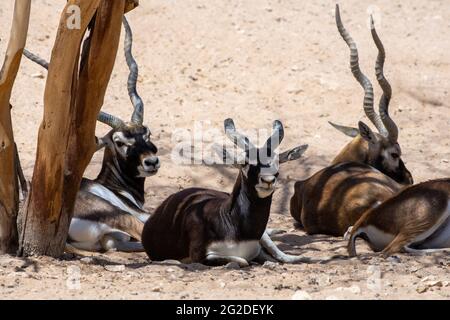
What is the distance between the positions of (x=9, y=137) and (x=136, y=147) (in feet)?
8.58

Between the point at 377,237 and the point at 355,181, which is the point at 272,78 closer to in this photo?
the point at 355,181

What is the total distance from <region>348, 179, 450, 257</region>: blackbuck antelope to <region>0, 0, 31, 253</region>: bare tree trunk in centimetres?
229

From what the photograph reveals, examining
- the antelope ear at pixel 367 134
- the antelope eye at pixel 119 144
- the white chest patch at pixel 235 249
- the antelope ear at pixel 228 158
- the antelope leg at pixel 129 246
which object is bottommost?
the antelope leg at pixel 129 246

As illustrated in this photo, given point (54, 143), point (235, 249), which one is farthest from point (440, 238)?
point (54, 143)

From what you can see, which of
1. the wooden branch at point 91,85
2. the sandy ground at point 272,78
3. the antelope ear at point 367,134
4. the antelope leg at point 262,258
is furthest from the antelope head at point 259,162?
the antelope ear at point 367,134

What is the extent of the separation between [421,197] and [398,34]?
6492 mm

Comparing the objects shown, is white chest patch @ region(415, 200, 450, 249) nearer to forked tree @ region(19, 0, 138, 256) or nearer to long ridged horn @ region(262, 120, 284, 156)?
long ridged horn @ region(262, 120, 284, 156)

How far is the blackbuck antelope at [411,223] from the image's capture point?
24.4ft

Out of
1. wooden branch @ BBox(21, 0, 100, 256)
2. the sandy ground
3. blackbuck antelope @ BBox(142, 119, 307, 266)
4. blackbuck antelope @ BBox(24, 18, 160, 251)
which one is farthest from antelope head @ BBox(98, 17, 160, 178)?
wooden branch @ BBox(21, 0, 100, 256)

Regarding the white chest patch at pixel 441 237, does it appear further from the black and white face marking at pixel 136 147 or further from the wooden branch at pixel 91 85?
the black and white face marking at pixel 136 147

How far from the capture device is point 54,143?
6.45 meters

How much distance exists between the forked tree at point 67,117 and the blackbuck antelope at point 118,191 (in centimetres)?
167

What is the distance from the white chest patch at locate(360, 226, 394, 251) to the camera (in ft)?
25.2

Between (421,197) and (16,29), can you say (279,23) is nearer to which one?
(421,197)
